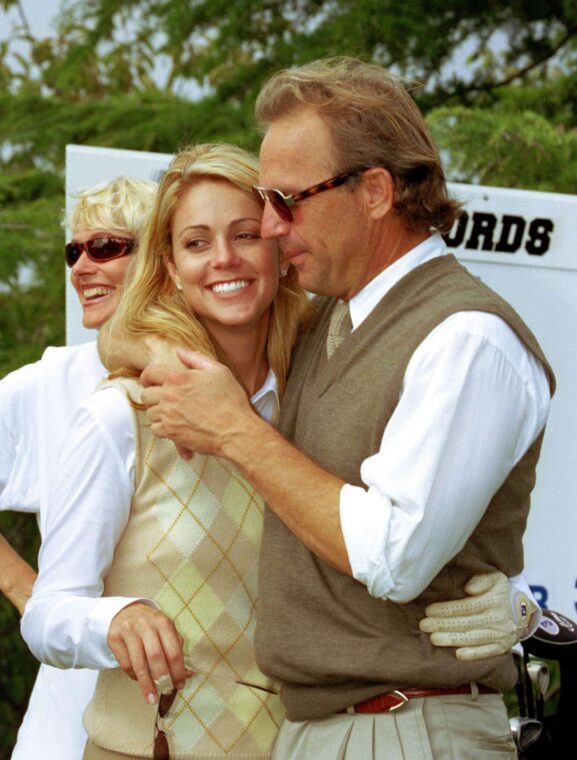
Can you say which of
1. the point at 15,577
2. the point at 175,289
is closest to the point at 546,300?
the point at 175,289

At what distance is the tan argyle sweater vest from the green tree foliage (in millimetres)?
2568

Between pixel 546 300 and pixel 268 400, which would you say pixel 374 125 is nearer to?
pixel 268 400

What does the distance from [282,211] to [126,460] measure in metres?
0.55

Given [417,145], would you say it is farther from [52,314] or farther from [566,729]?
[52,314]

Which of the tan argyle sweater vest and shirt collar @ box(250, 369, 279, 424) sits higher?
shirt collar @ box(250, 369, 279, 424)

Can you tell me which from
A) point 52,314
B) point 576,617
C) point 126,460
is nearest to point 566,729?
point 576,617

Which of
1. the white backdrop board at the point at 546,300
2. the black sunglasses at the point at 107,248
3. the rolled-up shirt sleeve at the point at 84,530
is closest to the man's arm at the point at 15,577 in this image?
the white backdrop board at the point at 546,300

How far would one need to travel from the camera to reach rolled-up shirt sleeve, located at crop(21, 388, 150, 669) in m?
2.42

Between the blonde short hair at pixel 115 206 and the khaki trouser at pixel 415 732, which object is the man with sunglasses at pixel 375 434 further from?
the blonde short hair at pixel 115 206

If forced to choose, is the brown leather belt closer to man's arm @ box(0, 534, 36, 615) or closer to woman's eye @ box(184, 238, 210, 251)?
woman's eye @ box(184, 238, 210, 251)

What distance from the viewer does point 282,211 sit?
2.51 meters

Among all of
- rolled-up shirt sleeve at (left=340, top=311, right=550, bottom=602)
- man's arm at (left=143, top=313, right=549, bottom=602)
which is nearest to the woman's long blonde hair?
man's arm at (left=143, top=313, right=549, bottom=602)

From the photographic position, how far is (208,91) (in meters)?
5.54

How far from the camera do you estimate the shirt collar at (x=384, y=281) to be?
2.44 m
